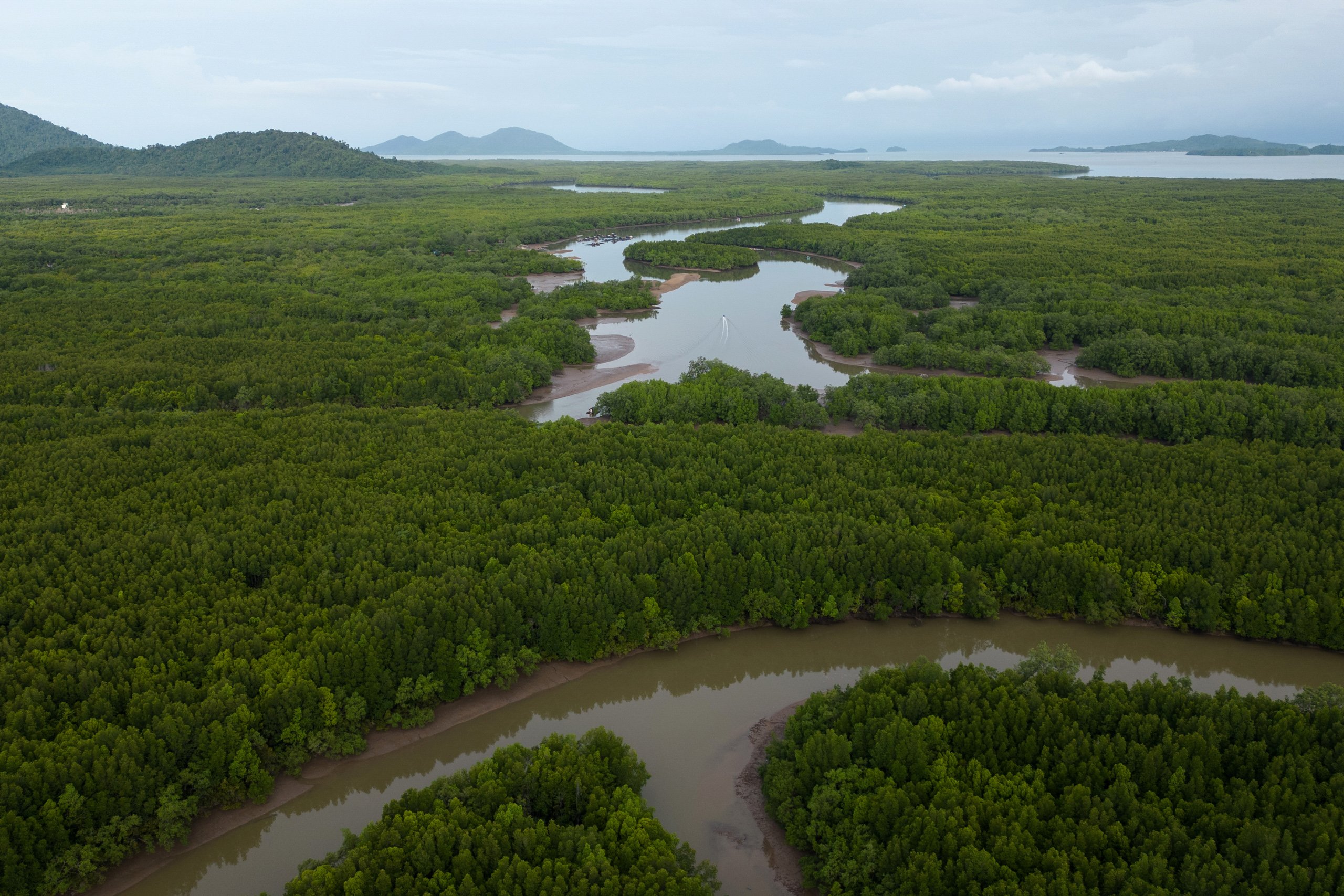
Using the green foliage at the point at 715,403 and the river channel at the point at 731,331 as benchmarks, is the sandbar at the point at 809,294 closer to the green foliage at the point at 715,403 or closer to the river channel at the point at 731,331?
the river channel at the point at 731,331

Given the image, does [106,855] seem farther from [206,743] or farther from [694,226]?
[694,226]

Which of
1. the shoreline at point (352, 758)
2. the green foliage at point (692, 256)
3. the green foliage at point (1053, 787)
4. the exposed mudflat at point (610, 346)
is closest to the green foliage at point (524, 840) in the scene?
the shoreline at point (352, 758)

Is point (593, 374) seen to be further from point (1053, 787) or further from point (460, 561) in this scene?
point (1053, 787)

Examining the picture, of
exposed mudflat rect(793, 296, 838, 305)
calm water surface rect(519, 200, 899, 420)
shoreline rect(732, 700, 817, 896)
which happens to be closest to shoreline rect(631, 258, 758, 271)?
calm water surface rect(519, 200, 899, 420)

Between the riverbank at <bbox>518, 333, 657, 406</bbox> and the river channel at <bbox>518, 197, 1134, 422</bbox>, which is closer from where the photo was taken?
the riverbank at <bbox>518, 333, 657, 406</bbox>

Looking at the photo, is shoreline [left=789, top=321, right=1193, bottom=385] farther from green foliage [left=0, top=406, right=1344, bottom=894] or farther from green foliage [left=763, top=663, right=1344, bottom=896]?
green foliage [left=763, top=663, right=1344, bottom=896]

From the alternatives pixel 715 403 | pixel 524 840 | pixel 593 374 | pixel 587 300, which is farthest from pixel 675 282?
pixel 524 840
